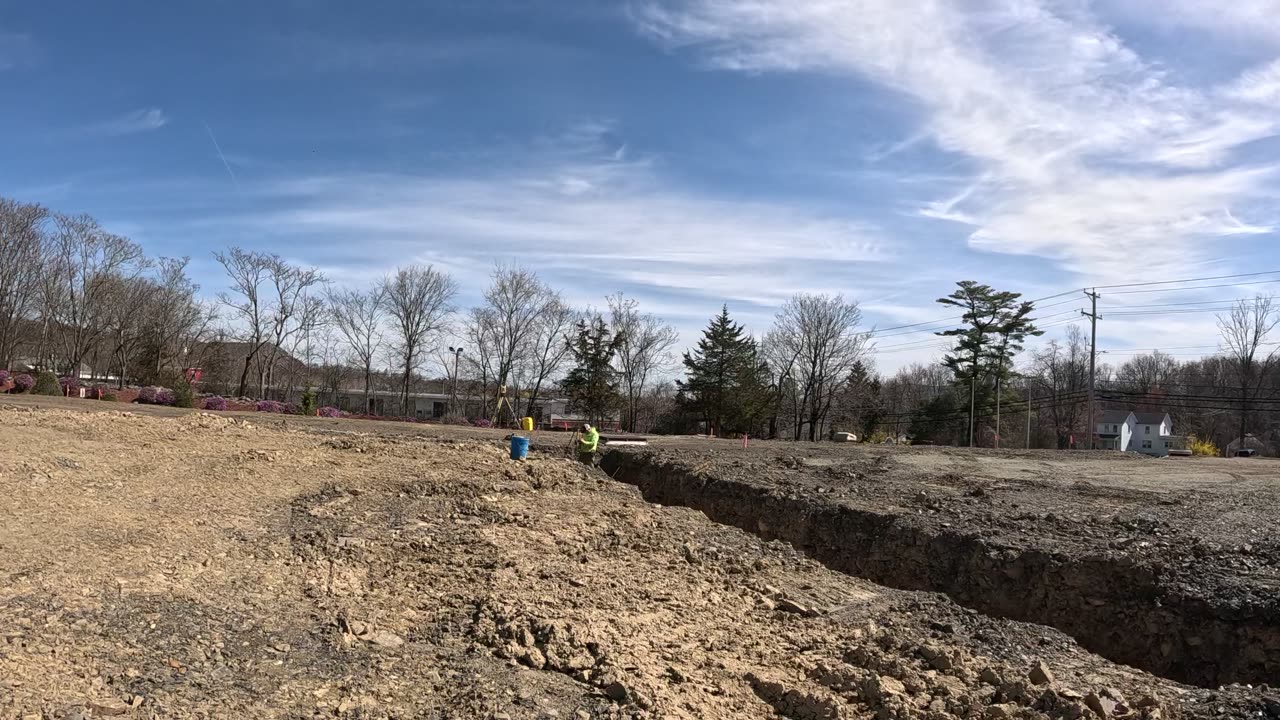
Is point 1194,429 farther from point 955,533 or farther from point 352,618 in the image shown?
point 352,618

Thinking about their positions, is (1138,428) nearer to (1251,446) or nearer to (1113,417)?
(1113,417)

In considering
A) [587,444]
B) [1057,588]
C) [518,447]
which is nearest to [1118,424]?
[587,444]

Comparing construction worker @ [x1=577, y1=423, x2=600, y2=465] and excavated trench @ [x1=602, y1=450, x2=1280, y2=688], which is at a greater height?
construction worker @ [x1=577, y1=423, x2=600, y2=465]

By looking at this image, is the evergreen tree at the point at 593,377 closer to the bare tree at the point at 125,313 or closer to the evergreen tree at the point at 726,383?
the evergreen tree at the point at 726,383

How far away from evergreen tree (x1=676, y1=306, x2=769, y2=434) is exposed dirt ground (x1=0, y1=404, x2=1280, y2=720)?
3681cm

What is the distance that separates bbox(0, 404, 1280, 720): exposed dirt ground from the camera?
4.51 m

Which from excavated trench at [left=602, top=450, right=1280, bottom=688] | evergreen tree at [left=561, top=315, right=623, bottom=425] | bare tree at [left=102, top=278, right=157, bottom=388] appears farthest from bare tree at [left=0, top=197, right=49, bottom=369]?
excavated trench at [left=602, top=450, right=1280, bottom=688]

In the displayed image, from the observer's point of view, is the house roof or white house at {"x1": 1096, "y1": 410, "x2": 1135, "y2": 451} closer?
white house at {"x1": 1096, "y1": 410, "x2": 1135, "y2": 451}

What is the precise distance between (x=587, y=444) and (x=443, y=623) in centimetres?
1228

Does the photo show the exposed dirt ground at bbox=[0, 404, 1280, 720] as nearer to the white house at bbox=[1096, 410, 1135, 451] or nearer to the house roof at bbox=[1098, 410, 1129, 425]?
the white house at bbox=[1096, 410, 1135, 451]

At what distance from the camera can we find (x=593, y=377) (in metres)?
48.1

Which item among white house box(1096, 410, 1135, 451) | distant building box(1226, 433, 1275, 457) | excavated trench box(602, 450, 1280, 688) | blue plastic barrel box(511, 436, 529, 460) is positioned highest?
white house box(1096, 410, 1135, 451)

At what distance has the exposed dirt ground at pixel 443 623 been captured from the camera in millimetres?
4512

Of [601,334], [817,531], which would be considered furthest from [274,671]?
[601,334]
